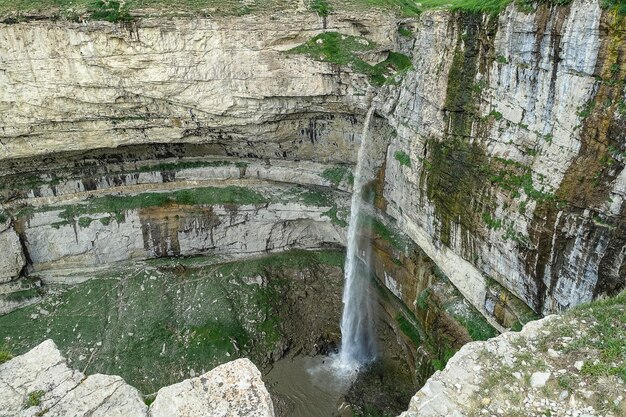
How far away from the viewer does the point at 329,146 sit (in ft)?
77.5

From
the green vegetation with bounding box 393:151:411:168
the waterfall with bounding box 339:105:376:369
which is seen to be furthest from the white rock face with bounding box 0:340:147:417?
the waterfall with bounding box 339:105:376:369

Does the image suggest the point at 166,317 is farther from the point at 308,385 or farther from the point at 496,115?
the point at 496,115

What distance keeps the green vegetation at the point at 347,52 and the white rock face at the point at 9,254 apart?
52.1 feet

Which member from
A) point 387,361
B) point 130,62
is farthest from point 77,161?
point 387,361

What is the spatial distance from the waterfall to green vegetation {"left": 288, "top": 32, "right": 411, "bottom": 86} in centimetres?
209

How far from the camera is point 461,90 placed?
1448 centimetres

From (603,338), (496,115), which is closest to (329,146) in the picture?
(496,115)

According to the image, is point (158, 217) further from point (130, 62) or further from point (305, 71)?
point (305, 71)

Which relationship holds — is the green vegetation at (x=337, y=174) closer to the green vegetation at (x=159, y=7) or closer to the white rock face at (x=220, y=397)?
the green vegetation at (x=159, y=7)

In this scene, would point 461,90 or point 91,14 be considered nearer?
point 461,90

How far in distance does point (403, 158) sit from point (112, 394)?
1419 centimetres

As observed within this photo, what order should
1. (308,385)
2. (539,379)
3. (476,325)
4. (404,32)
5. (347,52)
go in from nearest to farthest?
(539,379), (476,325), (308,385), (347,52), (404,32)

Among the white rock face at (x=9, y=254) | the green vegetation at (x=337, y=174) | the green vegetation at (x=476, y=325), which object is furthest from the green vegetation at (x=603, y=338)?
the white rock face at (x=9, y=254)

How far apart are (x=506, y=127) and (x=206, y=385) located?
36.0 ft
